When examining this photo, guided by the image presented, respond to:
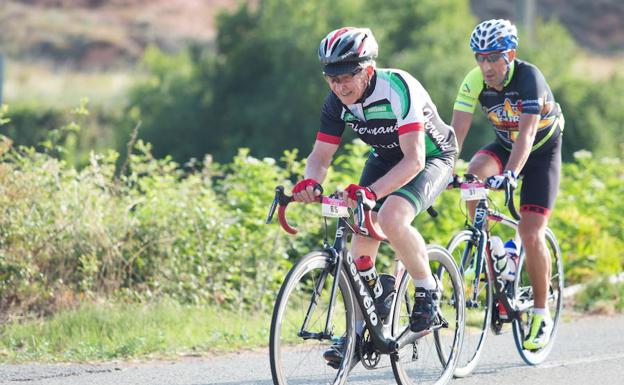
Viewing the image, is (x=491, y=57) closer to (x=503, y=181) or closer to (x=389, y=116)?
(x=503, y=181)

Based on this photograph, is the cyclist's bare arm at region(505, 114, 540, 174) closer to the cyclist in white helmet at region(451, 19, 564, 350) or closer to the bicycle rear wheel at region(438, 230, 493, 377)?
the cyclist in white helmet at region(451, 19, 564, 350)

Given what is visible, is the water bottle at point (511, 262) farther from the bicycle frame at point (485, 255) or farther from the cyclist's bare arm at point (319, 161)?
the cyclist's bare arm at point (319, 161)

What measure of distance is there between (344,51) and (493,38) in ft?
5.57

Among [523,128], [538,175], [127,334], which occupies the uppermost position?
[523,128]

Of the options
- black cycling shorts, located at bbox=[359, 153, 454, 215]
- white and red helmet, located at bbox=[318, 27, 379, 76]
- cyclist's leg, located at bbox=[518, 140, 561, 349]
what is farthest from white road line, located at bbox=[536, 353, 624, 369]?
white and red helmet, located at bbox=[318, 27, 379, 76]

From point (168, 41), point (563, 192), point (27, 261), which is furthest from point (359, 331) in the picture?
point (168, 41)

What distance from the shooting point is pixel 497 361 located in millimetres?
7844

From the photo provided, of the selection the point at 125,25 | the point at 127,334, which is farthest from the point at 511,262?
the point at 125,25

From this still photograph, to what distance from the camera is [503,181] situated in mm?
6941

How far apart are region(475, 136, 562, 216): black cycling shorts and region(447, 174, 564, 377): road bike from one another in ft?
0.79

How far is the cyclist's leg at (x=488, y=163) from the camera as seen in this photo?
7.68 metres

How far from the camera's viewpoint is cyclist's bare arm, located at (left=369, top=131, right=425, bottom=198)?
5984mm

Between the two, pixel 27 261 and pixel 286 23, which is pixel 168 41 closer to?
pixel 286 23

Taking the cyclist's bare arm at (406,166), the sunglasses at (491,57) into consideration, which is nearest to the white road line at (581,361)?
the sunglasses at (491,57)
